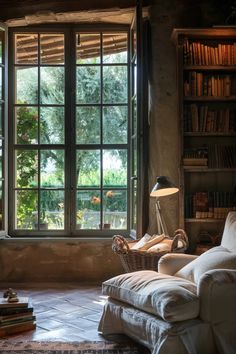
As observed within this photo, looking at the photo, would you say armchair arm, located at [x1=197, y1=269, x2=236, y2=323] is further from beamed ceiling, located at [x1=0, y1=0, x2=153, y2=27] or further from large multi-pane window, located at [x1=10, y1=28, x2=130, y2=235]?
beamed ceiling, located at [x1=0, y1=0, x2=153, y2=27]

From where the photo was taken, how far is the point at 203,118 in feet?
16.3

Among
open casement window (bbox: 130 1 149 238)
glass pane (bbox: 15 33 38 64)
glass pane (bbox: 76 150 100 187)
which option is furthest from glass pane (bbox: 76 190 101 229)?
glass pane (bbox: 15 33 38 64)

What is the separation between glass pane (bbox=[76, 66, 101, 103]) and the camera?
572 centimetres

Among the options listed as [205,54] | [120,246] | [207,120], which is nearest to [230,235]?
[120,246]

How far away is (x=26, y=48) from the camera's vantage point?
5.76m

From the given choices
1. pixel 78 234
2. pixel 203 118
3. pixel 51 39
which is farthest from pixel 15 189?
pixel 203 118

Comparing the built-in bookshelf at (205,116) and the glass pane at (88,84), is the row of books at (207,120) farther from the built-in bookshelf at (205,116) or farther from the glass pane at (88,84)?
the glass pane at (88,84)

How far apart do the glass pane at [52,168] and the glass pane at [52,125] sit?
5.7 inches

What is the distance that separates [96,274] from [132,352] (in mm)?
2290

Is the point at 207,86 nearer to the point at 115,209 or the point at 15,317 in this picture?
the point at 115,209

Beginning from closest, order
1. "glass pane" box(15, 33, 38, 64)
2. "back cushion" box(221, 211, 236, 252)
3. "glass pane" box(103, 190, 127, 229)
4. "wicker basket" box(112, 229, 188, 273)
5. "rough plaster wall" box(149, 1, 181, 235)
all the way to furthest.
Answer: "back cushion" box(221, 211, 236, 252)
"wicker basket" box(112, 229, 188, 273)
"rough plaster wall" box(149, 1, 181, 235)
"glass pane" box(103, 190, 127, 229)
"glass pane" box(15, 33, 38, 64)

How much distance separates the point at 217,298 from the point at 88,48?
3835mm

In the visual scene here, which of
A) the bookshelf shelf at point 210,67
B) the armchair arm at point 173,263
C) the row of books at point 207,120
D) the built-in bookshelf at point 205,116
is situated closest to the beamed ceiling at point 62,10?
the built-in bookshelf at point 205,116

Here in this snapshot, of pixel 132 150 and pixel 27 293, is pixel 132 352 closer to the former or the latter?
pixel 27 293
